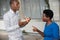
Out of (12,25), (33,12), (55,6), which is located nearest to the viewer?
(12,25)

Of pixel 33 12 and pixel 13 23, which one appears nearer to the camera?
pixel 13 23

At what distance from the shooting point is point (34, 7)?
800 cm

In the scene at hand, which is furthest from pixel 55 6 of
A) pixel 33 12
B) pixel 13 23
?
pixel 13 23

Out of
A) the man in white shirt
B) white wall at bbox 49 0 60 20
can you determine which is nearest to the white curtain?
white wall at bbox 49 0 60 20

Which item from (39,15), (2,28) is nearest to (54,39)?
(39,15)

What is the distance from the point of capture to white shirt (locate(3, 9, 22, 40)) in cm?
391

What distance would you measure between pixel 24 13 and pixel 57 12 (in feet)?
4.52

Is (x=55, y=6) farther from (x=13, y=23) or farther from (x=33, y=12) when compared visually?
(x=13, y=23)

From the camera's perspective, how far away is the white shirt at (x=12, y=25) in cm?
391

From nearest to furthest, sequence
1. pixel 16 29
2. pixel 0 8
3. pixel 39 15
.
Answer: pixel 16 29, pixel 39 15, pixel 0 8

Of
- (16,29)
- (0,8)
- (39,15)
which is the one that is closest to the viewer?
(16,29)

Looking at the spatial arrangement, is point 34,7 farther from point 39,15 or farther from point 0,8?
point 0,8

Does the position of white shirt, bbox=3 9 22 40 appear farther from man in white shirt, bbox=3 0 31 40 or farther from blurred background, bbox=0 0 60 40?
blurred background, bbox=0 0 60 40

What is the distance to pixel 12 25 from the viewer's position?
3945mm
